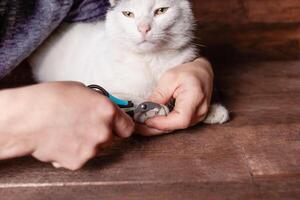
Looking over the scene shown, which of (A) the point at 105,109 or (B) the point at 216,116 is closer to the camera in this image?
(A) the point at 105,109

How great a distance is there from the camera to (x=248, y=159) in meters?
0.85

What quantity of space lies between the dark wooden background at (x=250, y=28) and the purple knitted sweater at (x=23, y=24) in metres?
0.53

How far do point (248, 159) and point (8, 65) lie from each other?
1.69 ft

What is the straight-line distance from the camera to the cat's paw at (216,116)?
0.97m

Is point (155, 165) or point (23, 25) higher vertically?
point (23, 25)

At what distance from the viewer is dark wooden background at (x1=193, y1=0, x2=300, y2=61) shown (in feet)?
4.55

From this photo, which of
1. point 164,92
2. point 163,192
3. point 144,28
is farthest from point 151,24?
point 163,192

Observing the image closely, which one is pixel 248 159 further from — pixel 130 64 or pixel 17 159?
pixel 17 159

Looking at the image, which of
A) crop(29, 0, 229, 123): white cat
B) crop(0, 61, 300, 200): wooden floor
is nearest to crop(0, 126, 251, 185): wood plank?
crop(0, 61, 300, 200): wooden floor

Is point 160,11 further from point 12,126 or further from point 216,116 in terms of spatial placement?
point 12,126

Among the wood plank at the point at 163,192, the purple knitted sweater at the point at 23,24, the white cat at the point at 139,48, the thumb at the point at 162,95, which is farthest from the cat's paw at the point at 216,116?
the purple knitted sweater at the point at 23,24

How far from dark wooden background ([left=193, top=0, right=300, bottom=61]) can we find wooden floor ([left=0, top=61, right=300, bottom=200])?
1.34 ft

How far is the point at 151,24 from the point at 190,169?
299 millimetres

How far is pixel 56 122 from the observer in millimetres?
716
